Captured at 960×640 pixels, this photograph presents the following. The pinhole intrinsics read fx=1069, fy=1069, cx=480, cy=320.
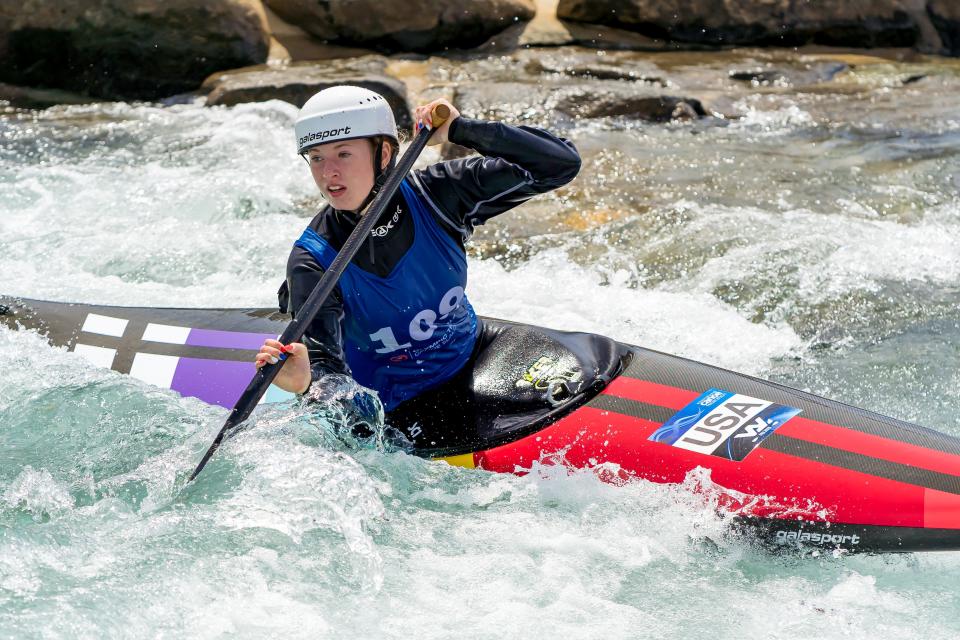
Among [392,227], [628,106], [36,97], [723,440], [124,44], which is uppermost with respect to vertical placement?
[124,44]

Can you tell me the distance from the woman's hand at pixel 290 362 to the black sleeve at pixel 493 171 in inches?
25.2

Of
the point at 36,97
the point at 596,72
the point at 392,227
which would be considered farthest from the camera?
the point at 596,72

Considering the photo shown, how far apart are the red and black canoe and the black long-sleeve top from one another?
511 millimetres

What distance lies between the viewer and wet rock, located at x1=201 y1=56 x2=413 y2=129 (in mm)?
7988

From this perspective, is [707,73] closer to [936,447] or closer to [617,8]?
[617,8]

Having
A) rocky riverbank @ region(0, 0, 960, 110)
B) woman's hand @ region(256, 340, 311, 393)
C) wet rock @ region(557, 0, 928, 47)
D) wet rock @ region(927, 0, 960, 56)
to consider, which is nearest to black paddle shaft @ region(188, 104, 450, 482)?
woman's hand @ region(256, 340, 311, 393)

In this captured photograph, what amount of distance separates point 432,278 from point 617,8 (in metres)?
7.29

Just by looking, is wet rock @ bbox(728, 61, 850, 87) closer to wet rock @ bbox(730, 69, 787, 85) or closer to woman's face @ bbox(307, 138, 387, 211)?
wet rock @ bbox(730, 69, 787, 85)

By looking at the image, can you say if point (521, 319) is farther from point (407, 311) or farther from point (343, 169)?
point (343, 169)

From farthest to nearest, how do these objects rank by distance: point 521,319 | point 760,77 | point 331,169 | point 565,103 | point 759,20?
point 759,20 → point 760,77 → point 565,103 → point 521,319 → point 331,169

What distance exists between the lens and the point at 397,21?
9273 mm

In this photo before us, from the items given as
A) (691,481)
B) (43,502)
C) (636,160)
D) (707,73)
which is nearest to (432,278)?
(691,481)

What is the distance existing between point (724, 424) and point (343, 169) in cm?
136

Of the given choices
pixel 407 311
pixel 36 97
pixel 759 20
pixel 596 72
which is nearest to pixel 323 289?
pixel 407 311
